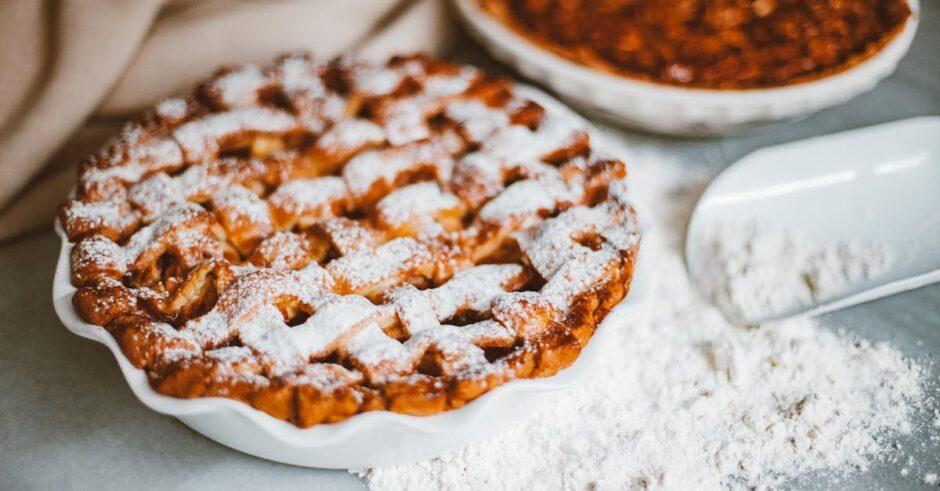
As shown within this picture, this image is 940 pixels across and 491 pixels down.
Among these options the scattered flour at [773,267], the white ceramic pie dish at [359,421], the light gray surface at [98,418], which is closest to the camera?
the white ceramic pie dish at [359,421]

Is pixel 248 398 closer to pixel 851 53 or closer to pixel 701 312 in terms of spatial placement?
pixel 701 312

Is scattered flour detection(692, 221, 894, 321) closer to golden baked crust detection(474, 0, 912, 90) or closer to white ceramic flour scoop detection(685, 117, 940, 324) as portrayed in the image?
white ceramic flour scoop detection(685, 117, 940, 324)

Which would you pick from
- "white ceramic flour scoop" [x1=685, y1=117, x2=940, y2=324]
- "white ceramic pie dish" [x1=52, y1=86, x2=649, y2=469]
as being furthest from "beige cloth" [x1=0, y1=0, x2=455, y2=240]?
"white ceramic flour scoop" [x1=685, y1=117, x2=940, y2=324]

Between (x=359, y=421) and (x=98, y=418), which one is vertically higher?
(x=359, y=421)

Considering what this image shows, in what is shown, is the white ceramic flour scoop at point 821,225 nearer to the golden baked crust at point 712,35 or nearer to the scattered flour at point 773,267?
the scattered flour at point 773,267

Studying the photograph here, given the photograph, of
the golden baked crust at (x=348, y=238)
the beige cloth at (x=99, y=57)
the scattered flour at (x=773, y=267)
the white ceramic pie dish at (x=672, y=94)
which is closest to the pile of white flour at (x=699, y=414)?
the scattered flour at (x=773, y=267)

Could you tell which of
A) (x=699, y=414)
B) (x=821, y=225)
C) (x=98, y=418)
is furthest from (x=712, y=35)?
(x=98, y=418)

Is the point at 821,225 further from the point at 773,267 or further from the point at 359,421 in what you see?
the point at 359,421
